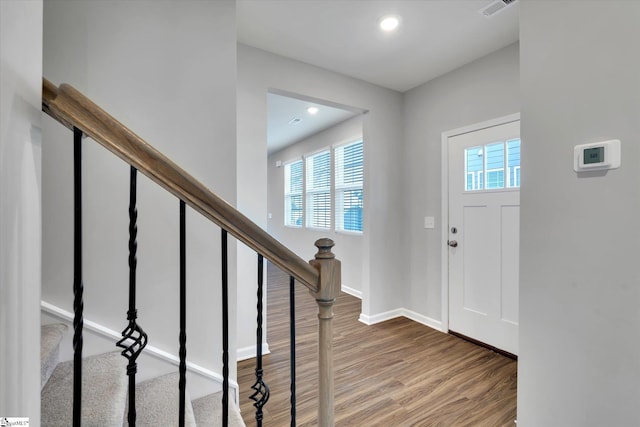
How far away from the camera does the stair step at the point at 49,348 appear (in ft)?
3.54

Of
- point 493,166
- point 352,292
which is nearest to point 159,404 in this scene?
point 493,166

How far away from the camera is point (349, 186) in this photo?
14.4 ft

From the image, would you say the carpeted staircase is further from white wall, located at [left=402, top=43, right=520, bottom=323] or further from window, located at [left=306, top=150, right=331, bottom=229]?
window, located at [left=306, top=150, right=331, bottom=229]

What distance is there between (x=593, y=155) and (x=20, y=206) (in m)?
1.88

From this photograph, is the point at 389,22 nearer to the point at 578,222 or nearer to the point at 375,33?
the point at 375,33

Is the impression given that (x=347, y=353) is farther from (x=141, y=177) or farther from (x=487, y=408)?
(x=141, y=177)

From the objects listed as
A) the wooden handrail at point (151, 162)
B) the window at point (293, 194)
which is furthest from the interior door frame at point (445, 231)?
the window at point (293, 194)

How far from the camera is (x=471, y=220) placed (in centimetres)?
273

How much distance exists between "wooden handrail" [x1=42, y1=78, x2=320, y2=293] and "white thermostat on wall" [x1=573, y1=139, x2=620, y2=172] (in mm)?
1301

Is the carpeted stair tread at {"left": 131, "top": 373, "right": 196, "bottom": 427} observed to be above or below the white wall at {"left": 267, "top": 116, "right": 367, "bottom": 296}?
below

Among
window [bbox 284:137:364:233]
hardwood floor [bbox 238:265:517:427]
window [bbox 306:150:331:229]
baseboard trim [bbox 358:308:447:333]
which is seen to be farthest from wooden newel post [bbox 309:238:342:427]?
window [bbox 306:150:331:229]

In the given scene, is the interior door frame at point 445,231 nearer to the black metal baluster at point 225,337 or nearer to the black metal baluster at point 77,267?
the black metal baluster at point 225,337

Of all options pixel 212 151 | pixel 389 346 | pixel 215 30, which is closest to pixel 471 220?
pixel 389 346

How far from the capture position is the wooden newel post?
0.94 metres
